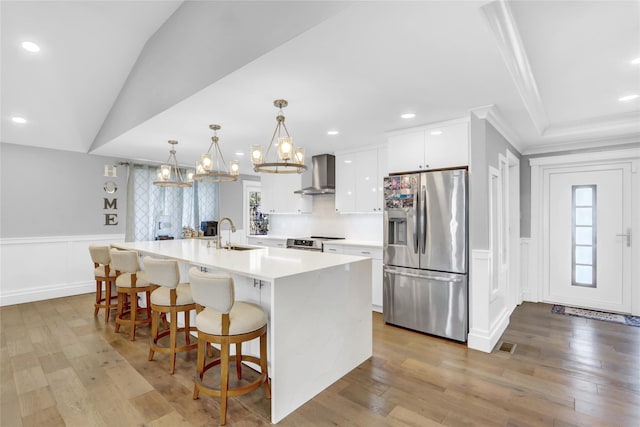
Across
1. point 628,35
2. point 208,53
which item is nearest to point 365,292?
point 208,53

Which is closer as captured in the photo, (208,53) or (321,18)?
(321,18)

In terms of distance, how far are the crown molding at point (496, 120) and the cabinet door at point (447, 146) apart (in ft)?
0.69

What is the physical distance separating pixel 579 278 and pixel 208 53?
566cm

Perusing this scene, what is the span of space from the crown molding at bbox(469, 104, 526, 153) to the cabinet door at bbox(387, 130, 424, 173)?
66 cm

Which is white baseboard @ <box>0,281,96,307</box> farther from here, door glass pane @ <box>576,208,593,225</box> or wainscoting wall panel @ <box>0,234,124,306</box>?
door glass pane @ <box>576,208,593,225</box>

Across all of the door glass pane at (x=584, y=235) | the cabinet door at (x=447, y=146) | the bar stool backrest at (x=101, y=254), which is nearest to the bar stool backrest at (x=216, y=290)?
the bar stool backrest at (x=101, y=254)

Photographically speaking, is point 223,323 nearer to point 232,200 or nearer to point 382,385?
point 382,385

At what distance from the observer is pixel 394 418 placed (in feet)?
6.66

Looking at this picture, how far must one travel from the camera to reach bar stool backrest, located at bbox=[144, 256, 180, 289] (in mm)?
2568

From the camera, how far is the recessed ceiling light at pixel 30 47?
312cm

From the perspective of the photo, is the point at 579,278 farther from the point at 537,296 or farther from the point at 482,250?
the point at 482,250

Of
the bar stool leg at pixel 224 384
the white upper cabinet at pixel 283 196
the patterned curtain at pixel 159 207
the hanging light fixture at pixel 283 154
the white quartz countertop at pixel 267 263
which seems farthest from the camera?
the white upper cabinet at pixel 283 196

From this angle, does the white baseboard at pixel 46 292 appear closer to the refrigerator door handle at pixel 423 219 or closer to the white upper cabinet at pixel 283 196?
the white upper cabinet at pixel 283 196

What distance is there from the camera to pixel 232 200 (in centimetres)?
696
